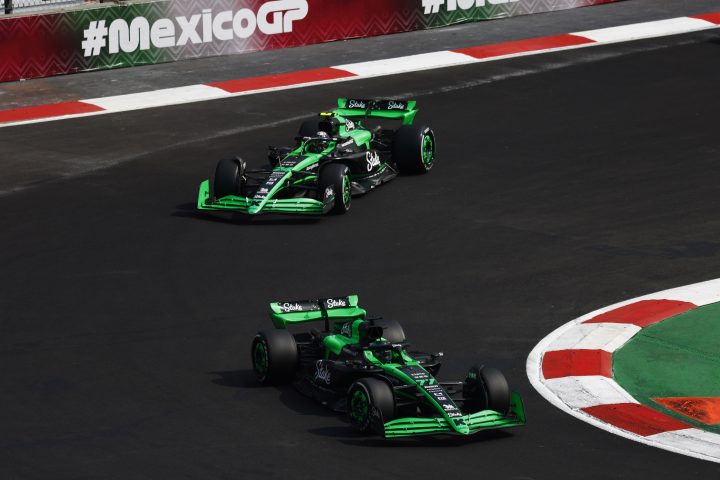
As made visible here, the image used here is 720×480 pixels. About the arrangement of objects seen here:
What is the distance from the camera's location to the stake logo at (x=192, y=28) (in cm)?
2400

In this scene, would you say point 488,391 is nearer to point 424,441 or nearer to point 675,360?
point 424,441

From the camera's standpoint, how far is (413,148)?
19.0m

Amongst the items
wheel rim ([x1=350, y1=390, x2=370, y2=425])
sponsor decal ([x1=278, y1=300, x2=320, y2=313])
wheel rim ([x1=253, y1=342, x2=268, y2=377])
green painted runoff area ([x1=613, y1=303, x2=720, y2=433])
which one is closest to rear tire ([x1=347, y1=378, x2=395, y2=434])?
wheel rim ([x1=350, y1=390, x2=370, y2=425])

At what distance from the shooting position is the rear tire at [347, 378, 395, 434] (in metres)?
11.2

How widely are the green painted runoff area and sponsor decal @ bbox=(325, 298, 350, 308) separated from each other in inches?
93.6

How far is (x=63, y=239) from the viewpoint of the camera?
54.9ft

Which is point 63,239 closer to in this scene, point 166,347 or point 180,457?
point 166,347

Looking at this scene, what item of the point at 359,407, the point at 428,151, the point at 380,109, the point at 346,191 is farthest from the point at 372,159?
the point at 359,407

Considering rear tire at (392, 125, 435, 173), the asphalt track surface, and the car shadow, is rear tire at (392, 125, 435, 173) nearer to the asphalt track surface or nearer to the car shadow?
the asphalt track surface

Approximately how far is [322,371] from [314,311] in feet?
2.92

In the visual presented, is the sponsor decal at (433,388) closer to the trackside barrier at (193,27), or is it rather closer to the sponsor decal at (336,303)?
the sponsor decal at (336,303)

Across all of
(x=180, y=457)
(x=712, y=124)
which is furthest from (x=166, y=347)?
(x=712, y=124)

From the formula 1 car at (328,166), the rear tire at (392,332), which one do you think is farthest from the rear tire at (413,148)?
the rear tire at (392,332)

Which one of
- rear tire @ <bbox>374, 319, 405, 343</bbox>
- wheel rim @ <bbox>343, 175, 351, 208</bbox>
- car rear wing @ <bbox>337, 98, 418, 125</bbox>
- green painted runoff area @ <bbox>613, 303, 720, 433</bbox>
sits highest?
car rear wing @ <bbox>337, 98, 418, 125</bbox>
